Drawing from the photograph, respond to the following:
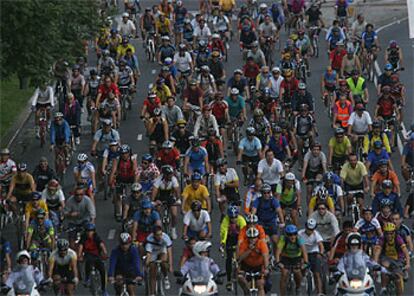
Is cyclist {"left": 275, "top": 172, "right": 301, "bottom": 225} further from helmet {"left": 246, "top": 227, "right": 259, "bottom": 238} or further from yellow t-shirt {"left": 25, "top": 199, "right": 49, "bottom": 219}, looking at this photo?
yellow t-shirt {"left": 25, "top": 199, "right": 49, "bottom": 219}

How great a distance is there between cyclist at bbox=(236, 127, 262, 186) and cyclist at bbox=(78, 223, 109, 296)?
5.96m

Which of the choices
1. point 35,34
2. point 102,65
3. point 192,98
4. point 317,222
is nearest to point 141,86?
point 102,65

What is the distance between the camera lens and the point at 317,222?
29.6m

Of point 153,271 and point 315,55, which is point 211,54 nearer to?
point 315,55

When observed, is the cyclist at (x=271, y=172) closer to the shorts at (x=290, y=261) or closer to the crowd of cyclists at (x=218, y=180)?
the crowd of cyclists at (x=218, y=180)

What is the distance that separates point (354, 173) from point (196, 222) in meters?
3.89

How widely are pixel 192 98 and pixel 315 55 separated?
37.2 ft

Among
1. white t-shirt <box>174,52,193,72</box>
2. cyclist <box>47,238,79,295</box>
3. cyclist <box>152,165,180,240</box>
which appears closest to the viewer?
cyclist <box>47,238,79,295</box>

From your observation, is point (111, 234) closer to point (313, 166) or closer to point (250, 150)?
point (250, 150)

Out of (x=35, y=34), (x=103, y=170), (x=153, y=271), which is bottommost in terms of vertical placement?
(x=153, y=271)

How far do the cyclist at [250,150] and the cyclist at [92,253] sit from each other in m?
5.96

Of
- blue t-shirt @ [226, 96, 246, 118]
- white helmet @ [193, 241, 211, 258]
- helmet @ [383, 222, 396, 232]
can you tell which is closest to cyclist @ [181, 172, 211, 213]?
white helmet @ [193, 241, 211, 258]

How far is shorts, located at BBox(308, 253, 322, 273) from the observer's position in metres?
28.6

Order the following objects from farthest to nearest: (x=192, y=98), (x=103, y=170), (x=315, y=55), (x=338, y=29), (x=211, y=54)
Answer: (x=315, y=55) < (x=338, y=29) < (x=211, y=54) < (x=192, y=98) < (x=103, y=170)
